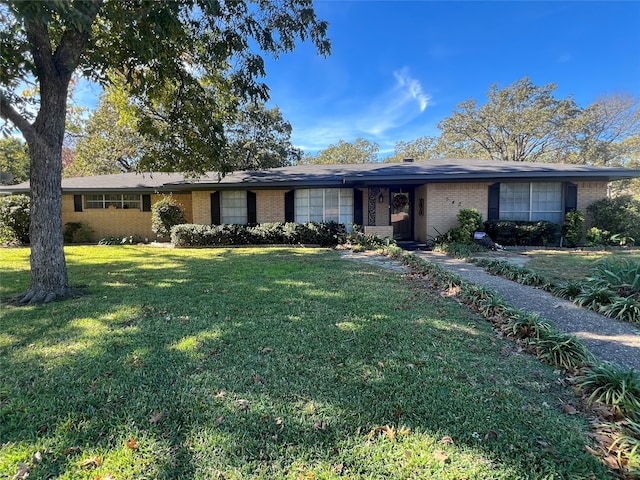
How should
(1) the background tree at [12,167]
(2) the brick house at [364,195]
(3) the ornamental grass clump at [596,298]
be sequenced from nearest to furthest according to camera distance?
1. (3) the ornamental grass clump at [596,298]
2. (2) the brick house at [364,195]
3. (1) the background tree at [12,167]

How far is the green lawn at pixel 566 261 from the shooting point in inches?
270

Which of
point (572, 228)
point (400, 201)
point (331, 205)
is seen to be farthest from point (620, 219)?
point (331, 205)

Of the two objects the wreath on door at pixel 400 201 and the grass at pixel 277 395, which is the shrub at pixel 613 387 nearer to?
the grass at pixel 277 395

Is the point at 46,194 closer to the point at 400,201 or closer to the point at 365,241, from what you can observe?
the point at 365,241

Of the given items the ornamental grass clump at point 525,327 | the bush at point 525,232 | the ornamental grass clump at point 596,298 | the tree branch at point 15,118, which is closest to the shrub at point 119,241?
the tree branch at point 15,118

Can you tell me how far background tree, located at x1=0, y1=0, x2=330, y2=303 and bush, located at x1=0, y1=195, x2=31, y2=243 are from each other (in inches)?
307

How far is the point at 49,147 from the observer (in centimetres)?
549

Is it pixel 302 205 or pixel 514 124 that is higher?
pixel 514 124

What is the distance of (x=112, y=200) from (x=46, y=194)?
11.6 m

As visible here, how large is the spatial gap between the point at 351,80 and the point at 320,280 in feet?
46.9

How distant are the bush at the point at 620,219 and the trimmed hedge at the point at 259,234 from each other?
928 cm

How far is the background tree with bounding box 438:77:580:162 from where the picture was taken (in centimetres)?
2559

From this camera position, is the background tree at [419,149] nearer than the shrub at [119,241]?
No

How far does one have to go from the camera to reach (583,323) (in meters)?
4.34
